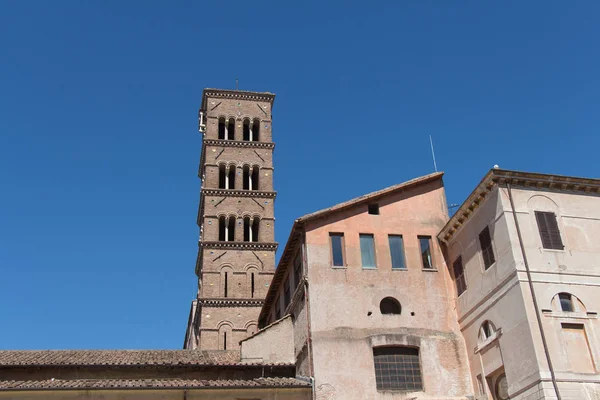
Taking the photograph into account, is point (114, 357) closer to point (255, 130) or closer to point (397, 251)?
point (397, 251)

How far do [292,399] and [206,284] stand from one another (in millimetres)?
22700

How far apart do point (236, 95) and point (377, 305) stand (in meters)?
33.5

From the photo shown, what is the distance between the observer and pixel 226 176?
5275cm

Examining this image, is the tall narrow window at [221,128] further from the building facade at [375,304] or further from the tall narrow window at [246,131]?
the building facade at [375,304]

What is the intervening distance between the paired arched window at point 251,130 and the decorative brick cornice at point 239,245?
987 cm

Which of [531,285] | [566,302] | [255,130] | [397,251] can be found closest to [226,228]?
[255,130]

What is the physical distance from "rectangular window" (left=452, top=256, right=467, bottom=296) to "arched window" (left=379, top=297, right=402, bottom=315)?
2674 millimetres

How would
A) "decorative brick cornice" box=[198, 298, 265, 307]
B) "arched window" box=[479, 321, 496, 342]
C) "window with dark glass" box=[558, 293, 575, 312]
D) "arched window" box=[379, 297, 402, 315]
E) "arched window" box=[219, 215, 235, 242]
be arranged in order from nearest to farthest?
"window with dark glass" box=[558, 293, 575, 312]
"arched window" box=[479, 321, 496, 342]
"arched window" box=[379, 297, 402, 315]
"decorative brick cornice" box=[198, 298, 265, 307]
"arched window" box=[219, 215, 235, 242]

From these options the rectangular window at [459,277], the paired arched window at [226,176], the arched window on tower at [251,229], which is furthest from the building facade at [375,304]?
the paired arched window at [226,176]

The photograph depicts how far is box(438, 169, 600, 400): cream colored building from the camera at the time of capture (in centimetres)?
2258

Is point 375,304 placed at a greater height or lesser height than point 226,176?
lesser

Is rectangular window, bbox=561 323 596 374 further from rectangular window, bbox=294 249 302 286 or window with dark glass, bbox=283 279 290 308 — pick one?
window with dark glass, bbox=283 279 290 308

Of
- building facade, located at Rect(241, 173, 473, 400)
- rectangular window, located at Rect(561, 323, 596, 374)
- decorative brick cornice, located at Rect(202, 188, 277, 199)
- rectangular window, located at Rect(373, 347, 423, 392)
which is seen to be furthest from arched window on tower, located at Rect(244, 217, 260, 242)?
rectangular window, located at Rect(561, 323, 596, 374)

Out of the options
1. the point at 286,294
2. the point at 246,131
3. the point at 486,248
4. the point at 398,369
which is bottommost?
the point at 398,369
